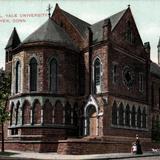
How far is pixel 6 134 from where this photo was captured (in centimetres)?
4509

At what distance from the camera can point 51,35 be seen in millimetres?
43125

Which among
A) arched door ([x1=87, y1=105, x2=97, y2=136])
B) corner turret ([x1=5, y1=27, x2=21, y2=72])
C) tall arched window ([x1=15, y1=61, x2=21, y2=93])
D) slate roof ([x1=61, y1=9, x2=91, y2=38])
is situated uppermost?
slate roof ([x1=61, y1=9, x2=91, y2=38])

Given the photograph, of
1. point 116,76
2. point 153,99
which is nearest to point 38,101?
point 116,76

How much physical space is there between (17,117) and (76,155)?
35.8 feet

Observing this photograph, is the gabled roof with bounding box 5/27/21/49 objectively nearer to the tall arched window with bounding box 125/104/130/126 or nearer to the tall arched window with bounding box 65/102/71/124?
the tall arched window with bounding box 65/102/71/124

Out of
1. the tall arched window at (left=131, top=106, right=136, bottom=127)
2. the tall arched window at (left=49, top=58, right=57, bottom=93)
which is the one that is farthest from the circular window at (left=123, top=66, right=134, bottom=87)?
the tall arched window at (left=49, top=58, right=57, bottom=93)

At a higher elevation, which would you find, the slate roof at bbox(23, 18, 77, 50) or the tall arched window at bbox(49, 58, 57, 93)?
the slate roof at bbox(23, 18, 77, 50)

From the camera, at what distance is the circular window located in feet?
146

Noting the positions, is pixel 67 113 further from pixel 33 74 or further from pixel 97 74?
pixel 33 74

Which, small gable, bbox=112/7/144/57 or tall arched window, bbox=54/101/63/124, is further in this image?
small gable, bbox=112/7/144/57

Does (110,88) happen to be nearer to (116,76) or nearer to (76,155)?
(116,76)

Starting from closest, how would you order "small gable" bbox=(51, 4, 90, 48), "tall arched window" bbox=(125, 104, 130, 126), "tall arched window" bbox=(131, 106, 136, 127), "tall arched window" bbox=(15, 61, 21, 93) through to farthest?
1. "tall arched window" bbox=(15, 61, 21, 93)
2. "tall arched window" bbox=(125, 104, 130, 126)
3. "tall arched window" bbox=(131, 106, 136, 127)
4. "small gable" bbox=(51, 4, 90, 48)

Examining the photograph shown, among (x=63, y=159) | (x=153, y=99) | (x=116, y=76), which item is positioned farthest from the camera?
(x=153, y=99)

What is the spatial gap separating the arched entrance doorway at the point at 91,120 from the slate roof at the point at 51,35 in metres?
6.83
